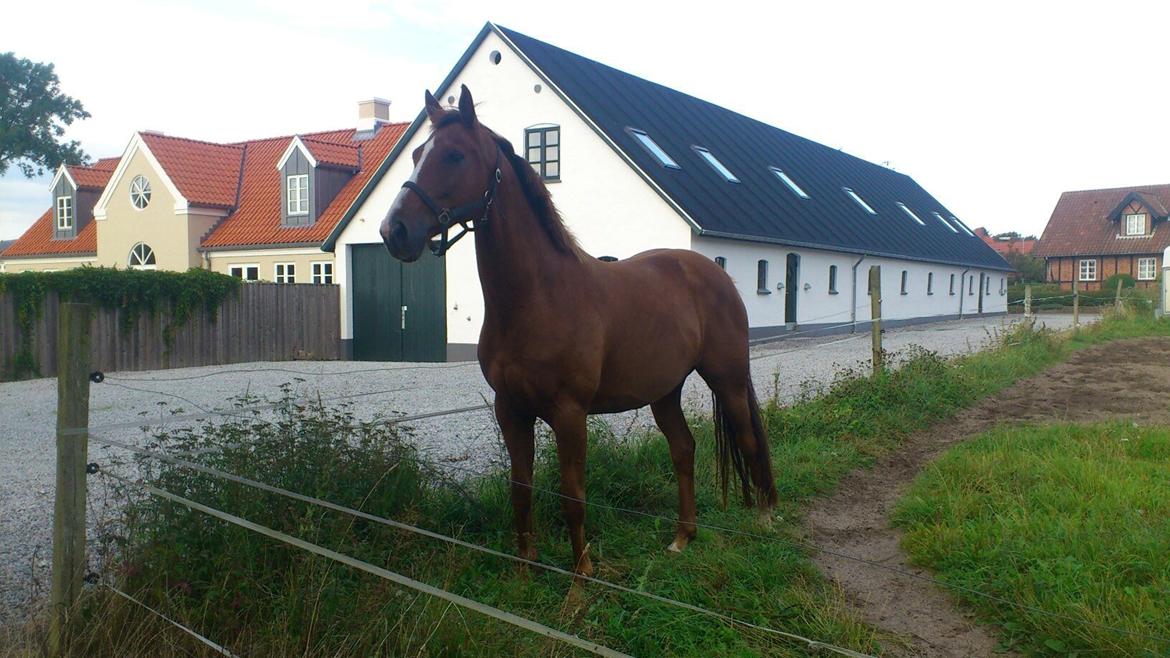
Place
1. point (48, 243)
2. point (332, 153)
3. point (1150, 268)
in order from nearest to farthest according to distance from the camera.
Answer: point (332, 153)
point (48, 243)
point (1150, 268)

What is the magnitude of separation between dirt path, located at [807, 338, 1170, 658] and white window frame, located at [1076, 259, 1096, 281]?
148 ft

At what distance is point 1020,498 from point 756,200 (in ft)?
58.5

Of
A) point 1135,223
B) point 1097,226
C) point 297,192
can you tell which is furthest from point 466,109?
point 1097,226

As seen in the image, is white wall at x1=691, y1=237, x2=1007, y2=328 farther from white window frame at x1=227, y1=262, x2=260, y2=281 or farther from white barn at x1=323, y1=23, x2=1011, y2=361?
white window frame at x1=227, y1=262, x2=260, y2=281

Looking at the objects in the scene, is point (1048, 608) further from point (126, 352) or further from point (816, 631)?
point (126, 352)

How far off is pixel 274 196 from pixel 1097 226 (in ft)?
158

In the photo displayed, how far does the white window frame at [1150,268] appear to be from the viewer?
50188 millimetres

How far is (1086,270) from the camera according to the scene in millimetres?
53594

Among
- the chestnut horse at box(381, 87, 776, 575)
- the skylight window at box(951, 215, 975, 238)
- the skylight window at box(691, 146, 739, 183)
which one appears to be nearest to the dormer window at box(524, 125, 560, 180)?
the skylight window at box(691, 146, 739, 183)

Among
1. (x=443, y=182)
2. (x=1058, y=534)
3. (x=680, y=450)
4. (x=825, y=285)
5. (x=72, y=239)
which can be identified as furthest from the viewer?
(x=72, y=239)

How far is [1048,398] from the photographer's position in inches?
390

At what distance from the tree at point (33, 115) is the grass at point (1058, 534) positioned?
45.7m

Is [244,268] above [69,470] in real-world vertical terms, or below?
above

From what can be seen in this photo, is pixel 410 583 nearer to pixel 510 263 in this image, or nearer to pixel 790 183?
pixel 510 263
